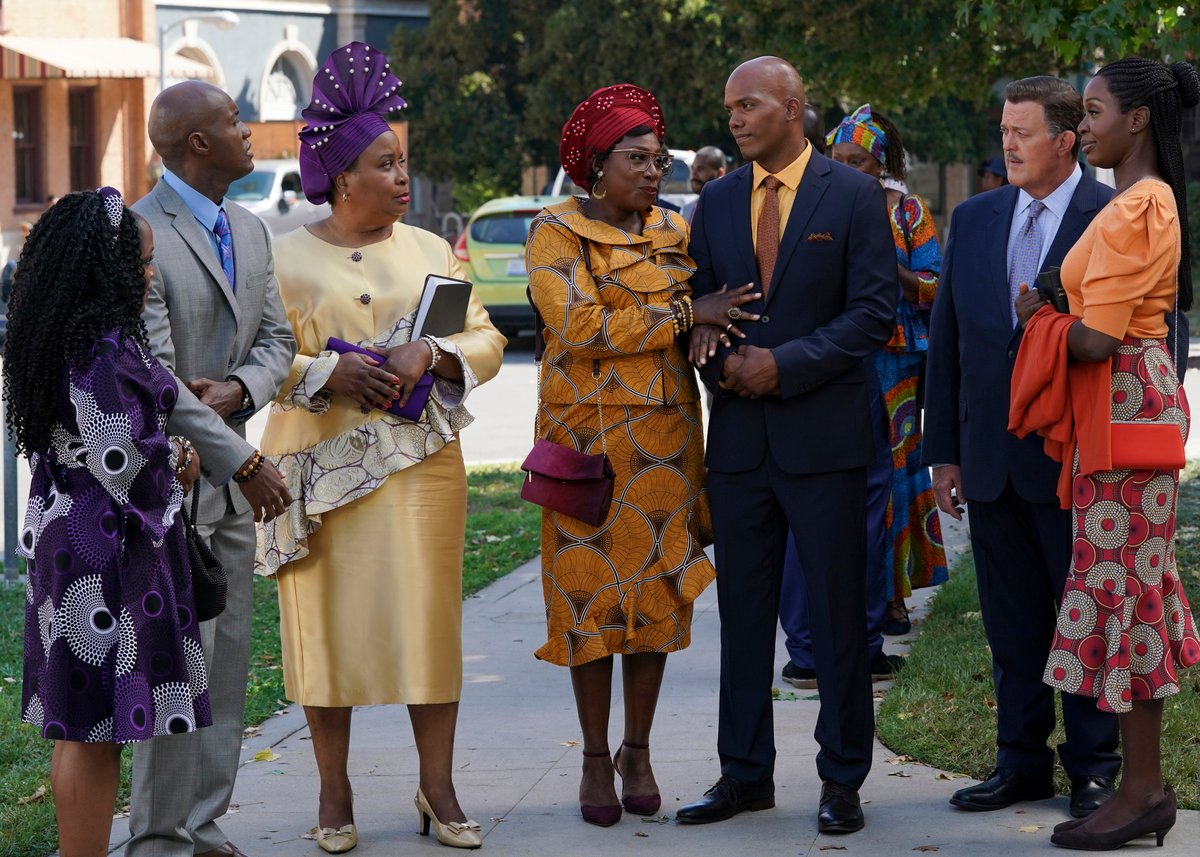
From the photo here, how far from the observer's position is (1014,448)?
506cm

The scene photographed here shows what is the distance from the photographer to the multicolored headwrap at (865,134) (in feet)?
22.2

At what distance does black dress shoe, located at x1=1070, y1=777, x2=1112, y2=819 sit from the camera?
5020mm

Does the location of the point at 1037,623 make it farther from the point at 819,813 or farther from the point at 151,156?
the point at 151,156

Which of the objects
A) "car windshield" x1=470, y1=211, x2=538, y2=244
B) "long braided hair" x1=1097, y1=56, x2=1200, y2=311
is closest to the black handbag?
"long braided hair" x1=1097, y1=56, x2=1200, y2=311

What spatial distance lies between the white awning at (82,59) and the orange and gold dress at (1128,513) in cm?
2821

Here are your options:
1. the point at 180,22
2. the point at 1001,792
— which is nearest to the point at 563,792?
the point at 1001,792

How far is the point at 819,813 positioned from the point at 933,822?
0.34 metres

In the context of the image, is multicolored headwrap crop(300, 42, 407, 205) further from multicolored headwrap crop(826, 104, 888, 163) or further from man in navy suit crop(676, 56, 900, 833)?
multicolored headwrap crop(826, 104, 888, 163)

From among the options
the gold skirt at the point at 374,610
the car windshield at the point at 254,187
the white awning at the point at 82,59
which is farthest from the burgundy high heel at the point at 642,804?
the white awning at the point at 82,59

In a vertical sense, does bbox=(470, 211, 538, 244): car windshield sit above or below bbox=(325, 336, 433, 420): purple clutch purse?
above

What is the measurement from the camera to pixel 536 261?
514 centimetres

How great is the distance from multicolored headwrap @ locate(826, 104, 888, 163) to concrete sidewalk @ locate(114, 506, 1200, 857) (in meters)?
2.12

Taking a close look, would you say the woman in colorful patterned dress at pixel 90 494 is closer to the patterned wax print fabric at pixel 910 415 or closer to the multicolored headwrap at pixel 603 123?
Result: the multicolored headwrap at pixel 603 123

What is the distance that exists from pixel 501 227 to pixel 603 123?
15509mm
